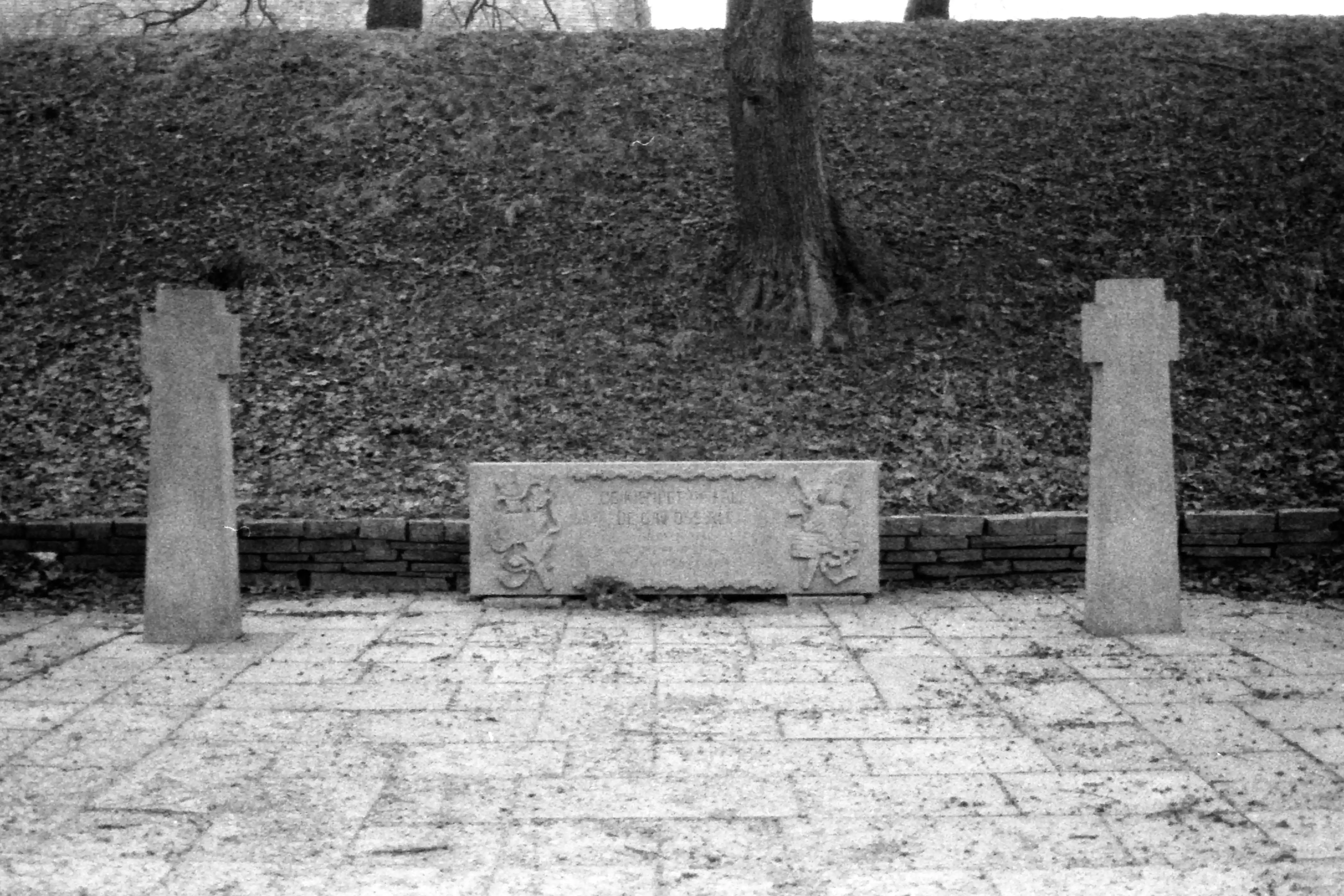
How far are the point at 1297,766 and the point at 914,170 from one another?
8.77 m

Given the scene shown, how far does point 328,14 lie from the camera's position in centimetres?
2295

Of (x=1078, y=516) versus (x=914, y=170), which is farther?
(x=914, y=170)

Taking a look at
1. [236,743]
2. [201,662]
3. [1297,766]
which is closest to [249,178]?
[201,662]

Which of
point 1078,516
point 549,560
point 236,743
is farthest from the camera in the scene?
point 1078,516

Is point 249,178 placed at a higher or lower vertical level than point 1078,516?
higher

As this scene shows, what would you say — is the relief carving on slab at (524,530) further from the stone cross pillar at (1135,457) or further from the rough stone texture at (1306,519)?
the rough stone texture at (1306,519)

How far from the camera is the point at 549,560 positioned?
7707 millimetres

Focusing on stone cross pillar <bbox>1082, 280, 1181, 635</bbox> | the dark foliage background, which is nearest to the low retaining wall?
the dark foliage background

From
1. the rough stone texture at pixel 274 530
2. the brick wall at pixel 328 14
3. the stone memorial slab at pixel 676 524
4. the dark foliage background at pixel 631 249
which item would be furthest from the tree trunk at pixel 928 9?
the rough stone texture at pixel 274 530

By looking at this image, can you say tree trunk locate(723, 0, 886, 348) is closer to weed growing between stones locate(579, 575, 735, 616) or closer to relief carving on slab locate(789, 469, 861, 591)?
relief carving on slab locate(789, 469, 861, 591)

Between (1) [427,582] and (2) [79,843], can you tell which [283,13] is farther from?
(2) [79,843]

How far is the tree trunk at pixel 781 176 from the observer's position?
432 inches

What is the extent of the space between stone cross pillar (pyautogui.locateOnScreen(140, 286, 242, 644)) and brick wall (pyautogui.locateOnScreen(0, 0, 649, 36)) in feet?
51.0

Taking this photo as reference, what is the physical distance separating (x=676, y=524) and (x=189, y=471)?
8.42 feet
